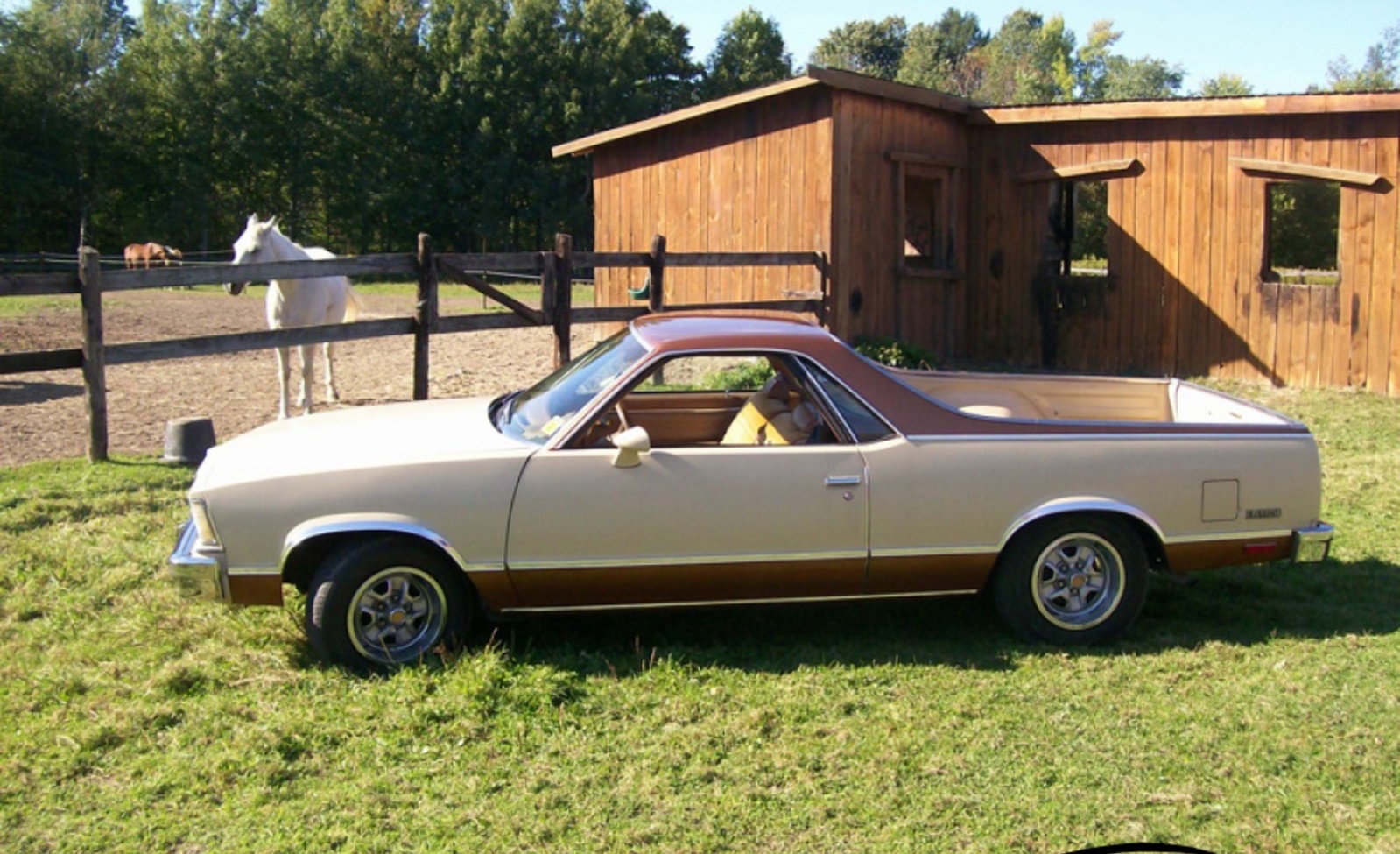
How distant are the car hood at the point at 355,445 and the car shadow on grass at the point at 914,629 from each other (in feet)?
2.76

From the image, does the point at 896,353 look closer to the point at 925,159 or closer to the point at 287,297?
the point at 925,159

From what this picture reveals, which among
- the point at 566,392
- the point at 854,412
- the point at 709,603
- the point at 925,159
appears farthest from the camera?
the point at 925,159

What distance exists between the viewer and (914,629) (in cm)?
564

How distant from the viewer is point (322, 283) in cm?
1155

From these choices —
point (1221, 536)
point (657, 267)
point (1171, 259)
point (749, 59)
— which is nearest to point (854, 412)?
point (1221, 536)

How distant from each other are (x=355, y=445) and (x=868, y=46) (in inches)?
3764

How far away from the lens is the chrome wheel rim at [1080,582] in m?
5.30

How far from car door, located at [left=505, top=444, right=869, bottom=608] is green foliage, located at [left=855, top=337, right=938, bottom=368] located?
8.30m

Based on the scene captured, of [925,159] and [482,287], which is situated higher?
[925,159]

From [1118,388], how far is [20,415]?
955 cm

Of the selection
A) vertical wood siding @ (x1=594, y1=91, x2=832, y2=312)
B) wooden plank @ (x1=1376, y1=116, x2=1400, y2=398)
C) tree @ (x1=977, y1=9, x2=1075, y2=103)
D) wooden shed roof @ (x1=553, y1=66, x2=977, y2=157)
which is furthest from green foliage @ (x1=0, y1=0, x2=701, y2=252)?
tree @ (x1=977, y1=9, x2=1075, y2=103)

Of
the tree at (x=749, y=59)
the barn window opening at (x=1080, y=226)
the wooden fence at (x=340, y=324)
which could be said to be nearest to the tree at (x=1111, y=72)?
the tree at (x=749, y=59)

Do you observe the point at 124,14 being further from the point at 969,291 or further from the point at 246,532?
the point at 246,532

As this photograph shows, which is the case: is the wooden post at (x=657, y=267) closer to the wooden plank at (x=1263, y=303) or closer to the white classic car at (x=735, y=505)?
the white classic car at (x=735, y=505)
